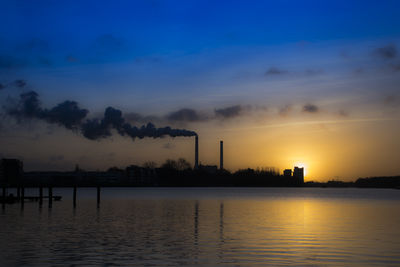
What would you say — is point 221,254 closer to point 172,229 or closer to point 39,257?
point 39,257

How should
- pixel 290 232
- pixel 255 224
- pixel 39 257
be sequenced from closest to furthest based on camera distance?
pixel 39 257 → pixel 290 232 → pixel 255 224

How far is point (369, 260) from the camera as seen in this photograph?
79.8 ft

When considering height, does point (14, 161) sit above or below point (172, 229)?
above

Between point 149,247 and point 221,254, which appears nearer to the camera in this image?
point 221,254

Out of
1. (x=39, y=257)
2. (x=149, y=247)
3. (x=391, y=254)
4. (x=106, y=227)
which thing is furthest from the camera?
(x=106, y=227)

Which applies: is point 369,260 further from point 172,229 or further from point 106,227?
point 106,227

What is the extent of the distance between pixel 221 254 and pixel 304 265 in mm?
4811

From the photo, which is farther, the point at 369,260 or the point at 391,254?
the point at 391,254

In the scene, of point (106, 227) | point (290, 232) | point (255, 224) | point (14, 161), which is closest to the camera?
point (290, 232)

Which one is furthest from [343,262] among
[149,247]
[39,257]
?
[39,257]

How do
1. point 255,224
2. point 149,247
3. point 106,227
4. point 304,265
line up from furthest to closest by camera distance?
point 255,224, point 106,227, point 149,247, point 304,265

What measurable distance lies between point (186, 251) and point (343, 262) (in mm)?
8096

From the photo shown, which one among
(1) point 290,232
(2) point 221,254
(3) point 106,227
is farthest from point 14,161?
(2) point 221,254

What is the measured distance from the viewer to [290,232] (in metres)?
37.2
